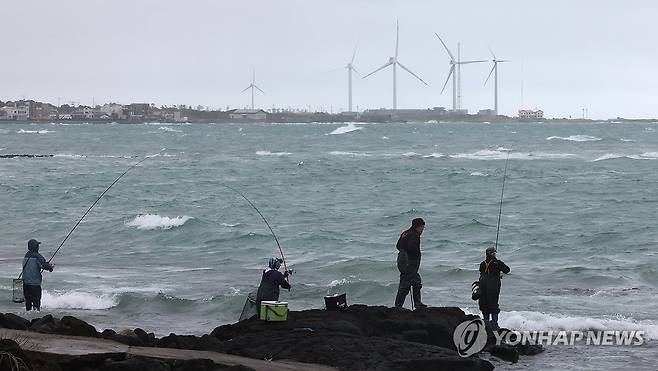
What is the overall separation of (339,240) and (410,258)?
1460 cm

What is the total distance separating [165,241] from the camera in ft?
92.9

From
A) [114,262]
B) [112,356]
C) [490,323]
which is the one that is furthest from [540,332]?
[114,262]

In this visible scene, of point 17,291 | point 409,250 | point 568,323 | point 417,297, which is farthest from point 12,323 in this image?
point 568,323

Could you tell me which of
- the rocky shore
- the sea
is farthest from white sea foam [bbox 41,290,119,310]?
the rocky shore

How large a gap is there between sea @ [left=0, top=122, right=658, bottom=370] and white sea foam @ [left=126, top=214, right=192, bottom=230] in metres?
0.13

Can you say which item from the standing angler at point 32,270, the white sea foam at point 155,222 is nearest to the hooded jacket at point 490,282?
the standing angler at point 32,270

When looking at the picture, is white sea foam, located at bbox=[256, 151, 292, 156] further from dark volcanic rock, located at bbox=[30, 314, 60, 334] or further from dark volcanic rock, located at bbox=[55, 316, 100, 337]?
dark volcanic rock, located at bbox=[55, 316, 100, 337]

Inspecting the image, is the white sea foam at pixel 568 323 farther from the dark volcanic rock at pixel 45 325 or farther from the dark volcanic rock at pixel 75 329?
the dark volcanic rock at pixel 45 325

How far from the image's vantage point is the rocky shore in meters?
10.1

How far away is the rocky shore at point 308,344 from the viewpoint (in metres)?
10.1

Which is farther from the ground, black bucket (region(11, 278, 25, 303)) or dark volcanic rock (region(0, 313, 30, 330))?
dark volcanic rock (region(0, 313, 30, 330))

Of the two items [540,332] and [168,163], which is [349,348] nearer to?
[540,332]

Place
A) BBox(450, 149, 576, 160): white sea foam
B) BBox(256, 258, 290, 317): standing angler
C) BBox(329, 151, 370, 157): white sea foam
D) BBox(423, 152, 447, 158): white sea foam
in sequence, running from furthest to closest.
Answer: BBox(329, 151, 370, 157): white sea foam → BBox(423, 152, 447, 158): white sea foam → BBox(450, 149, 576, 160): white sea foam → BBox(256, 258, 290, 317): standing angler

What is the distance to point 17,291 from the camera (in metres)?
16.1
